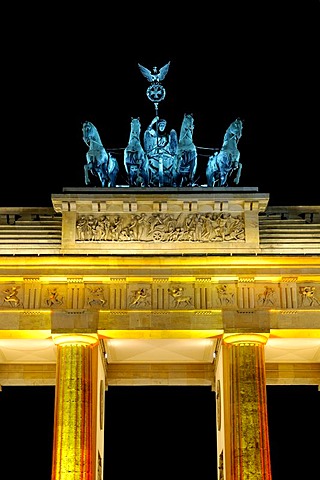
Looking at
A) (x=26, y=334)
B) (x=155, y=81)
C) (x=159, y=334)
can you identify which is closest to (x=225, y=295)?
(x=159, y=334)

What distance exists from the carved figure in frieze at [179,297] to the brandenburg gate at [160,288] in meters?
0.04

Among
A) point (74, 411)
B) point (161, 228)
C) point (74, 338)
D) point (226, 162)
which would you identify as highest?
point (226, 162)

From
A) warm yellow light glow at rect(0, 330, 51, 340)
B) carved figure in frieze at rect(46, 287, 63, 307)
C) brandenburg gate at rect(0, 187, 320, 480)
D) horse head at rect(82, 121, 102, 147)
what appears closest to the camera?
brandenburg gate at rect(0, 187, 320, 480)

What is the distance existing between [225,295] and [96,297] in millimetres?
4646

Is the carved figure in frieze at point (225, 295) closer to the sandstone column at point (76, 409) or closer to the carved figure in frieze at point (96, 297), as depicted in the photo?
the carved figure in frieze at point (96, 297)

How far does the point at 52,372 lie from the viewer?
44469 mm

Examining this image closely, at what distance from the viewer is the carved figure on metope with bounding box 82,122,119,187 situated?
4000cm

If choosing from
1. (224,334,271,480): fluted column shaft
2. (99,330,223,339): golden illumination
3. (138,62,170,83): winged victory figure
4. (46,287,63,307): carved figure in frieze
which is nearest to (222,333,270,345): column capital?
(224,334,271,480): fluted column shaft

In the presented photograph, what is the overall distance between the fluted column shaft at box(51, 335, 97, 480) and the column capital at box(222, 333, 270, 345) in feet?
15.8

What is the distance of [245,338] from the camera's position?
37250 millimetres

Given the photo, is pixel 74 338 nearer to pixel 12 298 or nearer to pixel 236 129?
pixel 12 298

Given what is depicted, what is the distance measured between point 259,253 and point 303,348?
18.4 feet

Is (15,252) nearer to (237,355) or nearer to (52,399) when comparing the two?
(237,355)

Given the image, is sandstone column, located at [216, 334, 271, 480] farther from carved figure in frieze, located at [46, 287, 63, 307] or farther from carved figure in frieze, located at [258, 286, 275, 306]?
carved figure in frieze, located at [46, 287, 63, 307]
